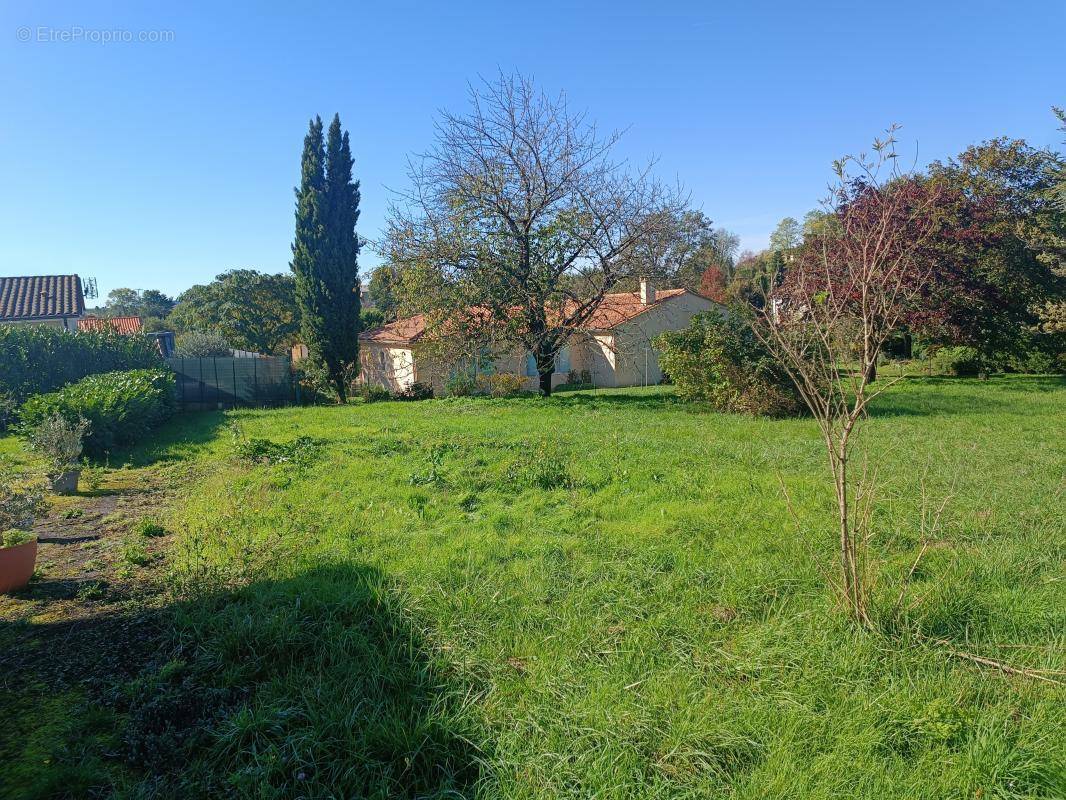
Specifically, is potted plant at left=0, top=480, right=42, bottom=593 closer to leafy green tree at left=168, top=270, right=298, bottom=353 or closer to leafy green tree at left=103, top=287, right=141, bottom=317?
leafy green tree at left=168, top=270, right=298, bottom=353

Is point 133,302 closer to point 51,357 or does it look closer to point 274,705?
point 51,357

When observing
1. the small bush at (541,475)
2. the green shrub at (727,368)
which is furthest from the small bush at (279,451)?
the green shrub at (727,368)

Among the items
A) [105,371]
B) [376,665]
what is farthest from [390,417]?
[376,665]

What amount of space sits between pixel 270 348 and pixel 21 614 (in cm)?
3438

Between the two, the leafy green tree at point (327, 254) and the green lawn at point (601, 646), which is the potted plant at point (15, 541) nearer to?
the green lawn at point (601, 646)

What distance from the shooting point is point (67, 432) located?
808 cm

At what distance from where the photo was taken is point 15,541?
4.34m

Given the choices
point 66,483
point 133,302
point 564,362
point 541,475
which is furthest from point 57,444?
point 133,302

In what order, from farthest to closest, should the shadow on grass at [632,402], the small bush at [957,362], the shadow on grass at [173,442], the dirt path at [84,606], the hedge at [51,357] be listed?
the small bush at [957,362] < the hedge at [51,357] < the shadow on grass at [632,402] < the shadow on grass at [173,442] < the dirt path at [84,606]

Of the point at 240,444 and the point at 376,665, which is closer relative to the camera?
the point at 376,665

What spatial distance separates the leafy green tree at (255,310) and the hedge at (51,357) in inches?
681

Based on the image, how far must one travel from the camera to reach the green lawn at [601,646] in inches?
94.4

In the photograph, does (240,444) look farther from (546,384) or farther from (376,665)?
(546,384)

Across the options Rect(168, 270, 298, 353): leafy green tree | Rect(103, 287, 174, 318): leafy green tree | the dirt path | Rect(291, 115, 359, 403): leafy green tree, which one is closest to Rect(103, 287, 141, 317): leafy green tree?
Rect(103, 287, 174, 318): leafy green tree
